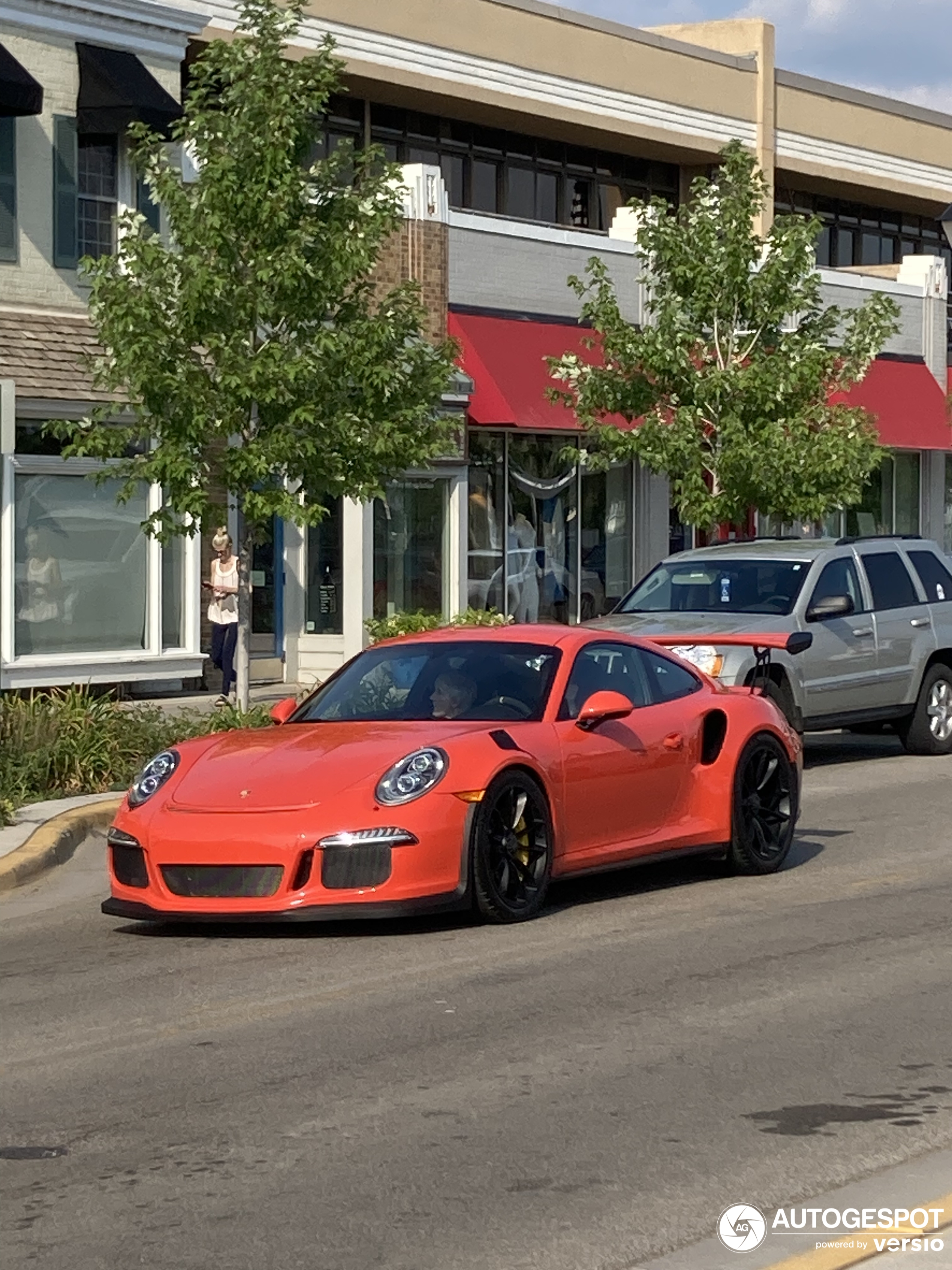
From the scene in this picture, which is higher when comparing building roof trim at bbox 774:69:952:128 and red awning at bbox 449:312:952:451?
building roof trim at bbox 774:69:952:128

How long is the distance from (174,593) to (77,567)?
1447mm

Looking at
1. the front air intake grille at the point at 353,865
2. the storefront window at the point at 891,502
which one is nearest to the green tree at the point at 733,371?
the storefront window at the point at 891,502

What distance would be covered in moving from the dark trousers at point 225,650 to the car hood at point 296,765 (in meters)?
12.3

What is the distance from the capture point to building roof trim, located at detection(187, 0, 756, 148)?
99.2ft

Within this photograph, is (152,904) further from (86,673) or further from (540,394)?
(540,394)

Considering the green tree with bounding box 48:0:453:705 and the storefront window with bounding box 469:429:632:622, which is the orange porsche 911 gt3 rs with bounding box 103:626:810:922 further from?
the storefront window with bounding box 469:429:632:622

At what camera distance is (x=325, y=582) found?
2675cm

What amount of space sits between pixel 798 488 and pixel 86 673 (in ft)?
27.7

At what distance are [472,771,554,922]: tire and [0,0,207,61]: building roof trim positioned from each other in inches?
600

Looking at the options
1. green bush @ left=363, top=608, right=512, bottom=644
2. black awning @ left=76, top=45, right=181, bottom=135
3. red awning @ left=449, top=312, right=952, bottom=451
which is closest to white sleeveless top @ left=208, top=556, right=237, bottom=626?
green bush @ left=363, top=608, right=512, bottom=644

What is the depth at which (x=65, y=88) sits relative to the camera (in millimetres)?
23203

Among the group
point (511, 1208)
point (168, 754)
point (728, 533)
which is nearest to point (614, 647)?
point (168, 754)

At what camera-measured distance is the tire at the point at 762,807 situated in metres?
11.7

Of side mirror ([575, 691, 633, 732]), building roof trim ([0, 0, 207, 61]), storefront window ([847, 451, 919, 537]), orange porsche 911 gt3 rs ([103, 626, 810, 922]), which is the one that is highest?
building roof trim ([0, 0, 207, 61])
